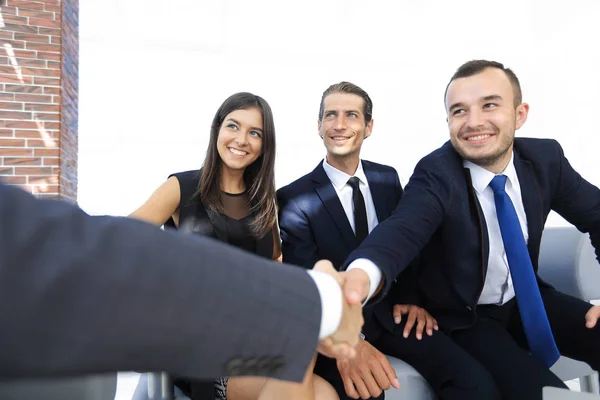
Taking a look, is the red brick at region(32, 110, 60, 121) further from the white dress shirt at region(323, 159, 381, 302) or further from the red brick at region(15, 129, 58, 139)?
the white dress shirt at region(323, 159, 381, 302)

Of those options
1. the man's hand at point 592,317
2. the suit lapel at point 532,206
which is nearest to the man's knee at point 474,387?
the man's hand at point 592,317

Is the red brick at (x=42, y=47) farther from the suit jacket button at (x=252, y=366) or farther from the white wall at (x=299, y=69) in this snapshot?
the suit jacket button at (x=252, y=366)

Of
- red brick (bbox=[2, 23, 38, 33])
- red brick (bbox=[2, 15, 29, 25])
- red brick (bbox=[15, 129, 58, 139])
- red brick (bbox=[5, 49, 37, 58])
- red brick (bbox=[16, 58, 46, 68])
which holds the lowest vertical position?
red brick (bbox=[15, 129, 58, 139])

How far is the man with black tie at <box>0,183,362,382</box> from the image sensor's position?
381 mm

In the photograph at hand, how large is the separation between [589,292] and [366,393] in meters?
1.34

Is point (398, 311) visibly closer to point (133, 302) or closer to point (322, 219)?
point (322, 219)

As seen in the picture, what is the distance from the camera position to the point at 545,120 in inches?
225

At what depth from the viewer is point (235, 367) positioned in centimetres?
50

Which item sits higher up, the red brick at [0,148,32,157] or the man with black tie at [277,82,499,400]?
the red brick at [0,148,32,157]

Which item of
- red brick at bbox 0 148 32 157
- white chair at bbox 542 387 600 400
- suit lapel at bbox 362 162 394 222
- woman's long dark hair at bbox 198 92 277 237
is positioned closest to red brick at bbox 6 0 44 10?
red brick at bbox 0 148 32 157

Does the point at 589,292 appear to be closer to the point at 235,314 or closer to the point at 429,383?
the point at 429,383

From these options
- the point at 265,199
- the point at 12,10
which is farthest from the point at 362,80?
the point at 265,199

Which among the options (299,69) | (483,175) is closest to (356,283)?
(483,175)

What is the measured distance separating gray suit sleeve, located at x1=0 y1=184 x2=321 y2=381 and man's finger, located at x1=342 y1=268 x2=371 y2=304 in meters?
0.46
